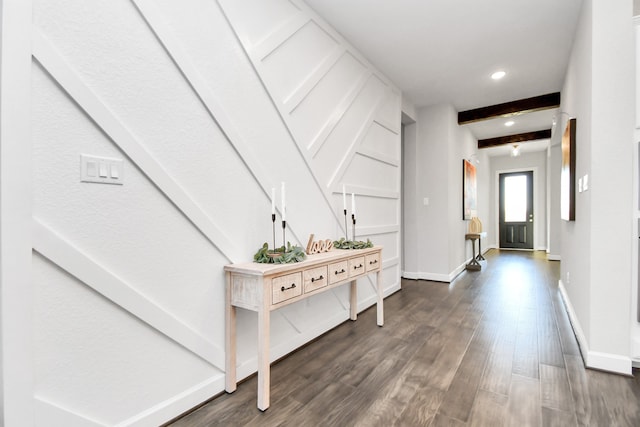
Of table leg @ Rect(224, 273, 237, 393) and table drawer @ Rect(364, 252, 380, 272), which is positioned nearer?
table leg @ Rect(224, 273, 237, 393)

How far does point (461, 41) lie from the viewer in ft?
9.86

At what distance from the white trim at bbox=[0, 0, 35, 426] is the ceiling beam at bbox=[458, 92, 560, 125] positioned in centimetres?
523

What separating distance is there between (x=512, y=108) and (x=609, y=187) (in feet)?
10.4

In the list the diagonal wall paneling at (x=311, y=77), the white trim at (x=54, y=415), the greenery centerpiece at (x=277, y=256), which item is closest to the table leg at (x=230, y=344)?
the greenery centerpiece at (x=277, y=256)

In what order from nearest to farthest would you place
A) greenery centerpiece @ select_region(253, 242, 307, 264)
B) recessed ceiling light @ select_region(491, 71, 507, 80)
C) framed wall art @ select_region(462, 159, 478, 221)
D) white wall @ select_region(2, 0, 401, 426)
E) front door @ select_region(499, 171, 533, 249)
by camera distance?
1. white wall @ select_region(2, 0, 401, 426)
2. greenery centerpiece @ select_region(253, 242, 307, 264)
3. recessed ceiling light @ select_region(491, 71, 507, 80)
4. framed wall art @ select_region(462, 159, 478, 221)
5. front door @ select_region(499, 171, 533, 249)

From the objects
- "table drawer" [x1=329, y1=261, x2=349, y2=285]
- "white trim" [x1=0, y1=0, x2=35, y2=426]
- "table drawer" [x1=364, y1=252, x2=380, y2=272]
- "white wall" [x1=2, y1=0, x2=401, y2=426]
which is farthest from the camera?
"table drawer" [x1=364, y1=252, x2=380, y2=272]

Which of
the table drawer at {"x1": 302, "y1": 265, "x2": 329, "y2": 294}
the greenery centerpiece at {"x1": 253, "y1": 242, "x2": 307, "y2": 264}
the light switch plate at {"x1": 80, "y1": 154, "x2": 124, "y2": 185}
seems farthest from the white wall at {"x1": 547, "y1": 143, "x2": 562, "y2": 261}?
the light switch plate at {"x1": 80, "y1": 154, "x2": 124, "y2": 185}

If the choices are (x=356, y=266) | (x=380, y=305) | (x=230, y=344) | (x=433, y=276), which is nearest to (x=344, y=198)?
(x=356, y=266)

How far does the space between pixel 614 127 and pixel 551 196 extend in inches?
223

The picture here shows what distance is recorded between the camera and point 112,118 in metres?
1.31

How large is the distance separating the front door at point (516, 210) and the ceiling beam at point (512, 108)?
4.39m

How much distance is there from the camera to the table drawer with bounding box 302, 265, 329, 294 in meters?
1.96

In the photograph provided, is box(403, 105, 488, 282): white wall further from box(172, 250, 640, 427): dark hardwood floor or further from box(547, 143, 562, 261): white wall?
box(547, 143, 562, 261): white wall

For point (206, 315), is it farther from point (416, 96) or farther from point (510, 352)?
point (416, 96)
